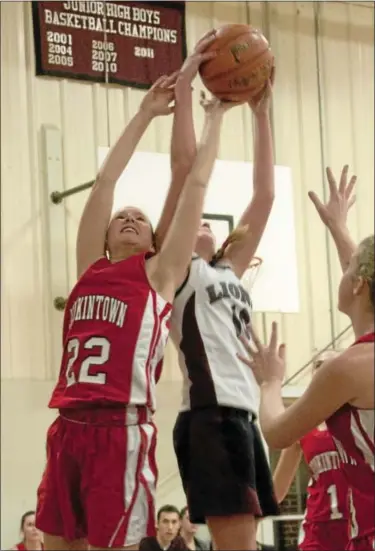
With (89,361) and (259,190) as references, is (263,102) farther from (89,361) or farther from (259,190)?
(89,361)

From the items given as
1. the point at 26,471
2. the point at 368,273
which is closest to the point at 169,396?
the point at 26,471

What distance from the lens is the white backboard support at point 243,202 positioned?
9430 millimetres

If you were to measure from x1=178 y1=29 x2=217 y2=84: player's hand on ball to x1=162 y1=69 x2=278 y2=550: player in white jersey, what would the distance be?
132mm

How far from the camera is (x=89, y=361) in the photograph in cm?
362

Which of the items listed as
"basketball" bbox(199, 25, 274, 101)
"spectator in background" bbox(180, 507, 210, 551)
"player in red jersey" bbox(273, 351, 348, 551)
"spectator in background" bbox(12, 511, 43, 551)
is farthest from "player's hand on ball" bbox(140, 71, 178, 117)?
"spectator in background" bbox(180, 507, 210, 551)

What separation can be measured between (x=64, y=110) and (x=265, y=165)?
255 inches

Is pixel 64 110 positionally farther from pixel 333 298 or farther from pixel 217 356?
pixel 217 356

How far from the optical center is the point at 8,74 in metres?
10.2

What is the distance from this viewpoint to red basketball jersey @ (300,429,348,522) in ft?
17.0

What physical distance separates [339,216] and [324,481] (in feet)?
6.11

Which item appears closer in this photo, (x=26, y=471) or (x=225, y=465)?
(x=225, y=465)

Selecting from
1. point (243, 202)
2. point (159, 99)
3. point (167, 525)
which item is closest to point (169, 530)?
point (167, 525)

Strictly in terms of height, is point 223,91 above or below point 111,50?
below

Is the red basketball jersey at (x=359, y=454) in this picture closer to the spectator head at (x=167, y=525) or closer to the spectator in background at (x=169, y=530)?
the spectator in background at (x=169, y=530)
